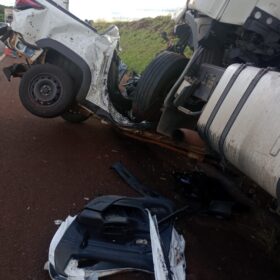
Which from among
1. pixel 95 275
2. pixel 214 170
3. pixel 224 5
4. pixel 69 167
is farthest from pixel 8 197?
pixel 224 5

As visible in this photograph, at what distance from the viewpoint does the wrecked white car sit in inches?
143

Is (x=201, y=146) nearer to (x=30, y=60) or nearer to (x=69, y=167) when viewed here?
(x=69, y=167)

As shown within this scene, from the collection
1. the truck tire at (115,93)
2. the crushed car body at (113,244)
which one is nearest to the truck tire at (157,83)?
the truck tire at (115,93)

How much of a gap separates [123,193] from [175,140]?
94cm

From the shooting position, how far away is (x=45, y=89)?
16.4 feet

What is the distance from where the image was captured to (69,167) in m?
4.96

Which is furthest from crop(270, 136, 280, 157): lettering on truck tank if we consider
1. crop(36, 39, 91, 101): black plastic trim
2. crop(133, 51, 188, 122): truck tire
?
crop(36, 39, 91, 101): black plastic trim

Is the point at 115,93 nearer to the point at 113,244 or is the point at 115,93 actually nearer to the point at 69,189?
the point at 69,189

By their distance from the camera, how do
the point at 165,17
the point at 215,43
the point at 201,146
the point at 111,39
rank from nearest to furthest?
the point at 215,43 → the point at 201,146 → the point at 111,39 → the point at 165,17

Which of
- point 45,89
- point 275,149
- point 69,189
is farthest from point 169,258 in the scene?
point 45,89

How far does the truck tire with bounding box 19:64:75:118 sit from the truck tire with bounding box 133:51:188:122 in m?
0.78

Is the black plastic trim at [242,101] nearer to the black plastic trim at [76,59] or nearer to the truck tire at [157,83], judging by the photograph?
the truck tire at [157,83]

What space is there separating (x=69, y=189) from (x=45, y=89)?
1.17 meters

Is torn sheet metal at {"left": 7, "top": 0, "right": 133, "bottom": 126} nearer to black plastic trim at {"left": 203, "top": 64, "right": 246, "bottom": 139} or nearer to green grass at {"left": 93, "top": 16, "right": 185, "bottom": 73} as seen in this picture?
black plastic trim at {"left": 203, "top": 64, "right": 246, "bottom": 139}
